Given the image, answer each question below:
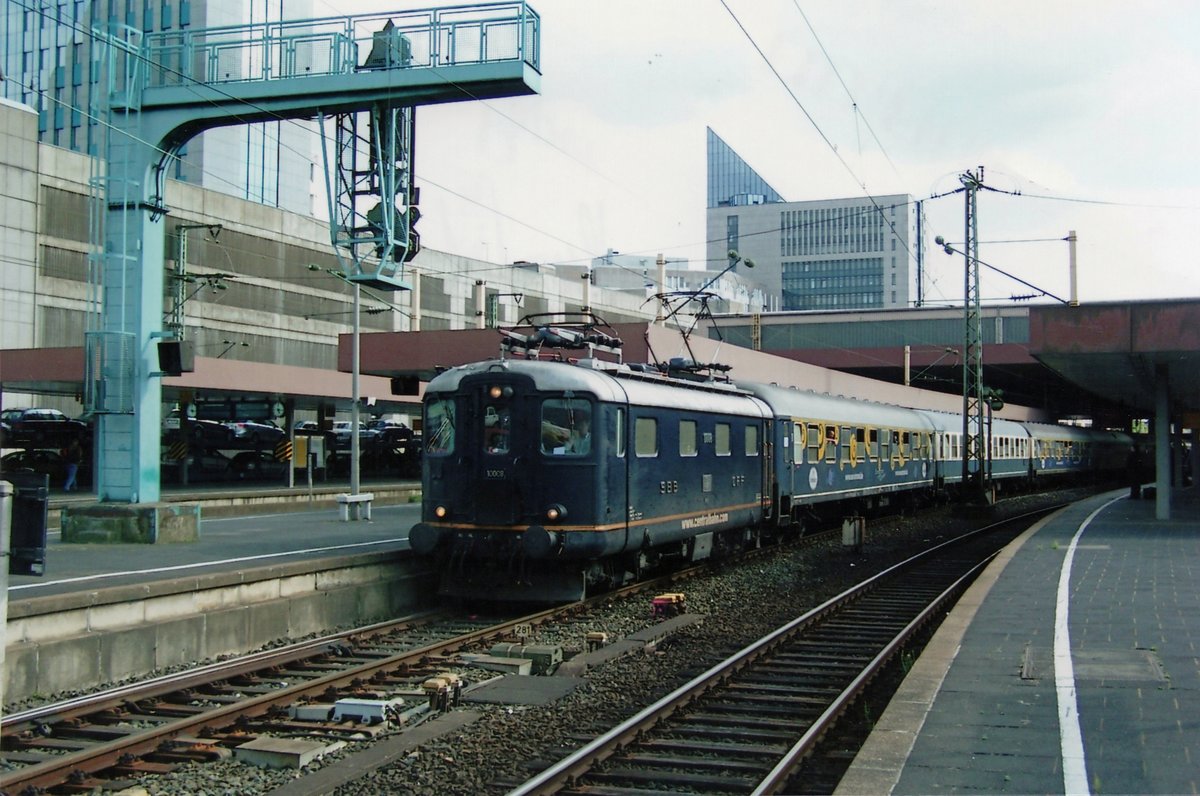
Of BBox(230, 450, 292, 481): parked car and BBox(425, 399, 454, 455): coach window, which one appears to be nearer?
BBox(425, 399, 454, 455): coach window

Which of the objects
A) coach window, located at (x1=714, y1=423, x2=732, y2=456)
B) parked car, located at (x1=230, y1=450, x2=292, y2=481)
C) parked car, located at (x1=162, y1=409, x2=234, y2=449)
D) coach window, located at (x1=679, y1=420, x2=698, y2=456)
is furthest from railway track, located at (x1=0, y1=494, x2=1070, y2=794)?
parked car, located at (x1=162, y1=409, x2=234, y2=449)

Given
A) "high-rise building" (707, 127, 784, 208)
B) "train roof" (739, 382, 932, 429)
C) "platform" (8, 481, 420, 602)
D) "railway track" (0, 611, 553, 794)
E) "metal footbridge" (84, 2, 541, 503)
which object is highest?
"high-rise building" (707, 127, 784, 208)

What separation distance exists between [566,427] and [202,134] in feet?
179

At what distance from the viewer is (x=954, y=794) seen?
6180 millimetres

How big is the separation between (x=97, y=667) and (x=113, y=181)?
953 cm

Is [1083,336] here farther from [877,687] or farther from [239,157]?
[239,157]

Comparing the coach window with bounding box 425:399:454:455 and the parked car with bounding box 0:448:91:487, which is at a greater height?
the coach window with bounding box 425:399:454:455

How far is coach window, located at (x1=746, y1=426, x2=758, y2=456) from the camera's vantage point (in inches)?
724

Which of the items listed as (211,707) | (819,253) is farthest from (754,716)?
(819,253)

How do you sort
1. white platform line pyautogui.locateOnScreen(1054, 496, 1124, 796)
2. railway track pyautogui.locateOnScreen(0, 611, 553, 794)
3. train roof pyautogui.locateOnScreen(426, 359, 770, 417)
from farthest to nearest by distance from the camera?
train roof pyautogui.locateOnScreen(426, 359, 770, 417) → railway track pyautogui.locateOnScreen(0, 611, 553, 794) → white platform line pyautogui.locateOnScreen(1054, 496, 1124, 796)

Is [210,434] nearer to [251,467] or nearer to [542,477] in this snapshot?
[251,467]

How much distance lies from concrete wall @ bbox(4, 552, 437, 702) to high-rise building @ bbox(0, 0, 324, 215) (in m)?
48.7

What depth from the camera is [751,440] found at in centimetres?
1858

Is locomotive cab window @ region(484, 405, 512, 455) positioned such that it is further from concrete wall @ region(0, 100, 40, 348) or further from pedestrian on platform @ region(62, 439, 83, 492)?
concrete wall @ region(0, 100, 40, 348)
